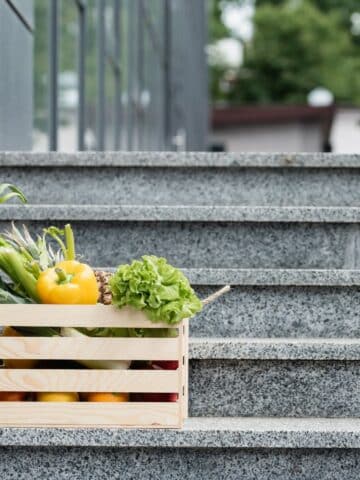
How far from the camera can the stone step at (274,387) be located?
2.62 meters

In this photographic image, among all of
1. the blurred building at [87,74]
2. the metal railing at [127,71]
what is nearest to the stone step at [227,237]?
the blurred building at [87,74]

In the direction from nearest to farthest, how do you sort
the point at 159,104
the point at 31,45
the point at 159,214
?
the point at 159,214 < the point at 31,45 < the point at 159,104

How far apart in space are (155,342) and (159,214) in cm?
75

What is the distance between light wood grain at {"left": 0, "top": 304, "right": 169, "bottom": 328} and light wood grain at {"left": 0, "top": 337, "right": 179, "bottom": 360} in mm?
33

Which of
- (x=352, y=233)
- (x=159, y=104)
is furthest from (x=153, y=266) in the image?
(x=159, y=104)

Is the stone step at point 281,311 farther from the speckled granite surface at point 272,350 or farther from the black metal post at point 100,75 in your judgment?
the black metal post at point 100,75

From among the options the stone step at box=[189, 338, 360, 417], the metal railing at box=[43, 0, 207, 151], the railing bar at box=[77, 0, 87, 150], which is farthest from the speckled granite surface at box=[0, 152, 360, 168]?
the railing bar at box=[77, 0, 87, 150]

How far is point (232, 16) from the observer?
3441cm

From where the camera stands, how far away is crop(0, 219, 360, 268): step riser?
3.03m

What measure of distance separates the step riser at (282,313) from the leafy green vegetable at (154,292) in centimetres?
55

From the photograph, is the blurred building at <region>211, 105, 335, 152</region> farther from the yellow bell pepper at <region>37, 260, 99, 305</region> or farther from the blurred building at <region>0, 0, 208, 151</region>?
the yellow bell pepper at <region>37, 260, 99, 305</region>

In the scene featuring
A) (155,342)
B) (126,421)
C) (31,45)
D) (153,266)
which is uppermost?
(31,45)

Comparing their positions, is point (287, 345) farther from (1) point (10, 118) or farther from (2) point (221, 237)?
(1) point (10, 118)

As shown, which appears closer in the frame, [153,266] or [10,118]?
[153,266]
